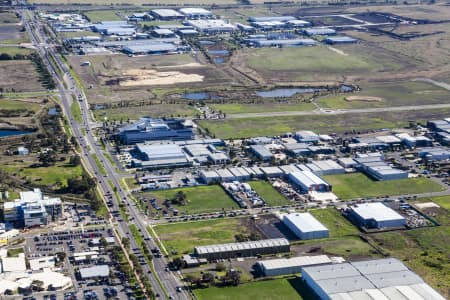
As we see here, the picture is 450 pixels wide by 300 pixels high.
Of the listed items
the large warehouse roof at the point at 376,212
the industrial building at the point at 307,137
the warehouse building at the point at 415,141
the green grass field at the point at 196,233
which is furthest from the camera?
the industrial building at the point at 307,137

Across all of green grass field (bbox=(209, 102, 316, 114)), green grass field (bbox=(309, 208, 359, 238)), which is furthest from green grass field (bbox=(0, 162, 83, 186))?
green grass field (bbox=(209, 102, 316, 114))

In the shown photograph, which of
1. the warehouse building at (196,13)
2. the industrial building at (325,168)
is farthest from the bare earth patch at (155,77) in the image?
the warehouse building at (196,13)

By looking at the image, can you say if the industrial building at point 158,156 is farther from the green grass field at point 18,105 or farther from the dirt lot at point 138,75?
the dirt lot at point 138,75

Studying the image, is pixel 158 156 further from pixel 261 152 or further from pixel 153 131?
pixel 261 152

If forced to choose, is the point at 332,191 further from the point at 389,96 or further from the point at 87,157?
the point at 389,96

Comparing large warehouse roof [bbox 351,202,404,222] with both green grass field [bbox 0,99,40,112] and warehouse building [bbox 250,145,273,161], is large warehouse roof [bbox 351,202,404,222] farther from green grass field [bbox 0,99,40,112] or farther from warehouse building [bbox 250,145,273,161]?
green grass field [bbox 0,99,40,112]
